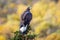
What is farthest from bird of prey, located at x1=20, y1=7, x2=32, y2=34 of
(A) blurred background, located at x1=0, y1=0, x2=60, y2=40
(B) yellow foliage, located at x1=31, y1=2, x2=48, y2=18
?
(B) yellow foliage, located at x1=31, y1=2, x2=48, y2=18

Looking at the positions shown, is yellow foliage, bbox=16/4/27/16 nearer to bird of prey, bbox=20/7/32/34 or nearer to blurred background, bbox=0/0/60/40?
blurred background, bbox=0/0/60/40

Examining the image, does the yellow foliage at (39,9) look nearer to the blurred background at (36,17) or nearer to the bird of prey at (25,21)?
the blurred background at (36,17)

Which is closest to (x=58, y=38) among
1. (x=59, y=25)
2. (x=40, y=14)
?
(x=59, y=25)

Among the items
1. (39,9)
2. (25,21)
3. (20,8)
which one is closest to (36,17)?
(39,9)

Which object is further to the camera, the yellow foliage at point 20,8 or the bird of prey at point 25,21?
the yellow foliage at point 20,8

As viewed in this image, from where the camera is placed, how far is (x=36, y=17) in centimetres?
1588

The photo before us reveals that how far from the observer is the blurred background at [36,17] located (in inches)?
524

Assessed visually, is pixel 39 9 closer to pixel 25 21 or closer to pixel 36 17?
pixel 36 17

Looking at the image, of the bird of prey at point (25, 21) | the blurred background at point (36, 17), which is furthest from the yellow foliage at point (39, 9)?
the bird of prey at point (25, 21)

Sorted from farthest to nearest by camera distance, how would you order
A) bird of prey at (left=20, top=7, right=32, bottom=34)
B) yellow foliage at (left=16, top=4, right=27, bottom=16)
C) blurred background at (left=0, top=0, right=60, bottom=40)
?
1. yellow foliage at (left=16, top=4, right=27, bottom=16)
2. blurred background at (left=0, top=0, right=60, bottom=40)
3. bird of prey at (left=20, top=7, right=32, bottom=34)

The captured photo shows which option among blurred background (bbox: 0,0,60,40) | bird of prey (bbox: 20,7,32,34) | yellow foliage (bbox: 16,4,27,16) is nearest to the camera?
bird of prey (bbox: 20,7,32,34)

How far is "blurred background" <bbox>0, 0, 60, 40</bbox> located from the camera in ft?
43.7

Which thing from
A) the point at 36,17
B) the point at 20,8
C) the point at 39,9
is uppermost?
the point at 20,8

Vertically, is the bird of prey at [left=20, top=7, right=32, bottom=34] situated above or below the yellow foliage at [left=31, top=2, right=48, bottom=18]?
below
